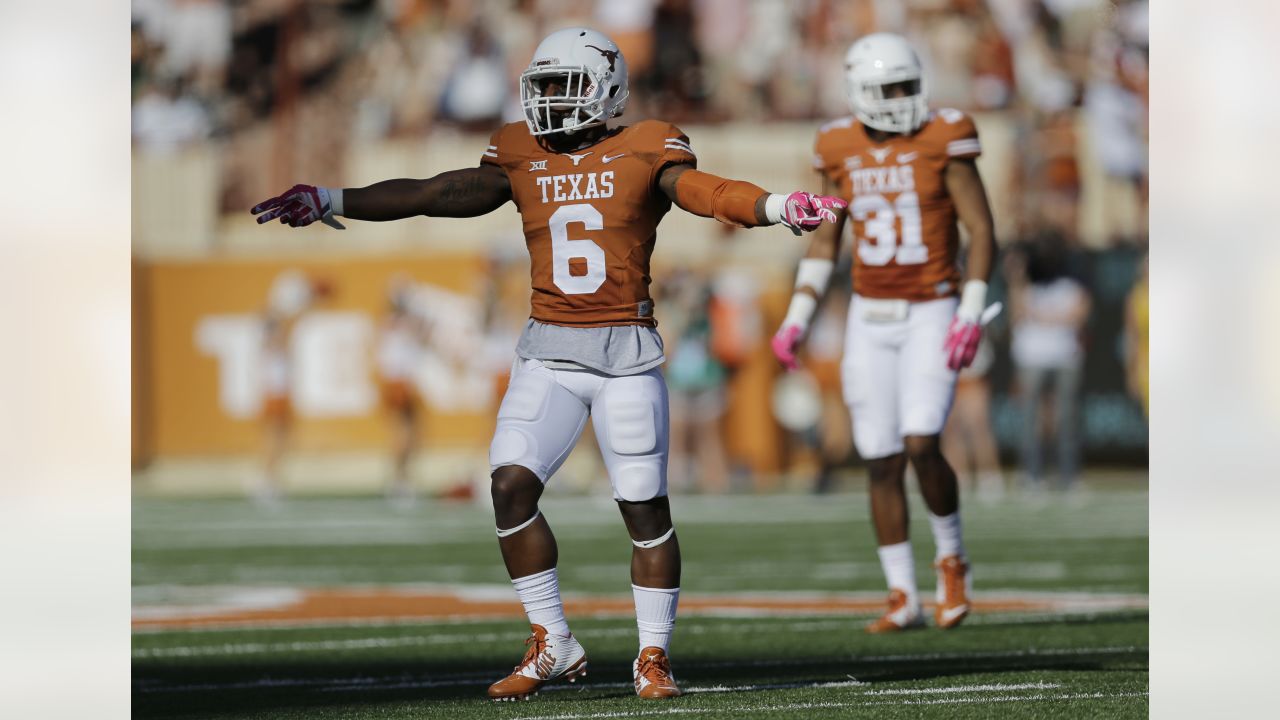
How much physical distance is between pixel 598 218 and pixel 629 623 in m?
2.37

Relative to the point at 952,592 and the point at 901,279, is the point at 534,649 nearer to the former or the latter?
the point at 952,592

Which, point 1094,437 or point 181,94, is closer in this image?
point 1094,437

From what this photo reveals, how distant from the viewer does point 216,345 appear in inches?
740

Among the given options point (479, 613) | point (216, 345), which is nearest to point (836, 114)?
point (216, 345)

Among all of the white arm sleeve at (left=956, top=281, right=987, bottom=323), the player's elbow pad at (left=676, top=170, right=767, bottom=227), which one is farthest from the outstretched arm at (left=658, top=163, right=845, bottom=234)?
the white arm sleeve at (left=956, top=281, right=987, bottom=323)

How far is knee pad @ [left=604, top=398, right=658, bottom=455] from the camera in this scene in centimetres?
485

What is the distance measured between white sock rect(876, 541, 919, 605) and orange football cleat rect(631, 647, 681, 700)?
76.0 inches

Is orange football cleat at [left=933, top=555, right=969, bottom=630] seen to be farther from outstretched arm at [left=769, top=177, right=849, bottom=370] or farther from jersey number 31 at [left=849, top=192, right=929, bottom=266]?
jersey number 31 at [left=849, top=192, right=929, bottom=266]

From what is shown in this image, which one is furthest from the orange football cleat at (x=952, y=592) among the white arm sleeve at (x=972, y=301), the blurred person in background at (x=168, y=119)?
the blurred person in background at (x=168, y=119)

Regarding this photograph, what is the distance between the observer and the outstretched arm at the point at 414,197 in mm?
4969

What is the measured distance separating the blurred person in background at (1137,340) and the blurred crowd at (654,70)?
8.57ft

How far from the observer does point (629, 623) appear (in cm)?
689
